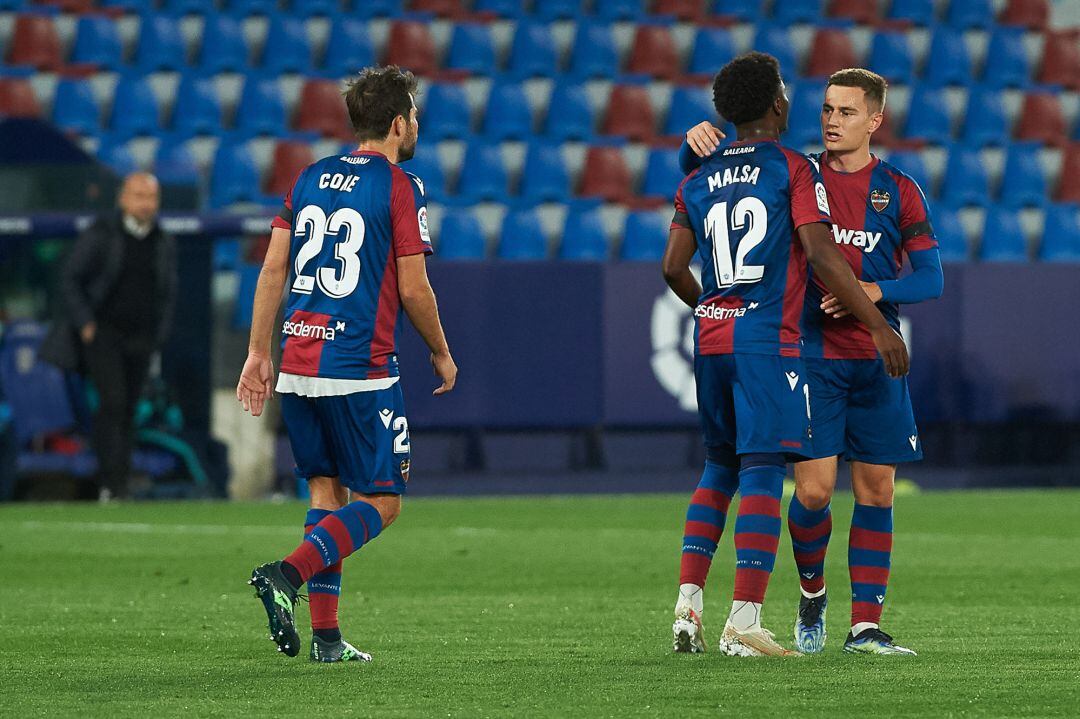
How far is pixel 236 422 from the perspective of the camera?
514 inches

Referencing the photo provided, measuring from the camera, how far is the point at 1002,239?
55.1ft

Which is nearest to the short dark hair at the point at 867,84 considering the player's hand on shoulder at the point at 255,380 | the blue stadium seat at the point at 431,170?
the player's hand on shoulder at the point at 255,380

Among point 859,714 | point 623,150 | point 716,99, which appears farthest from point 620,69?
point 859,714

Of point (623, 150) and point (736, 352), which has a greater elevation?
point (623, 150)

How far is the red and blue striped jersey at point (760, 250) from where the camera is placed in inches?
198

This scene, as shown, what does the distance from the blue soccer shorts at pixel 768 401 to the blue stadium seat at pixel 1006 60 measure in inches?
→ 552

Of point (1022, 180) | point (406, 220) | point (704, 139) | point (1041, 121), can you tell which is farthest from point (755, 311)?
point (1041, 121)

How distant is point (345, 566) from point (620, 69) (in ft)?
33.1

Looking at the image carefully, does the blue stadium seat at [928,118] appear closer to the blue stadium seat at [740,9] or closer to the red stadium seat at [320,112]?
the blue stadium seat at [740,9]

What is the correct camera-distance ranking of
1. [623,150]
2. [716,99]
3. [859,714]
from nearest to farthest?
[859,714] → [716,99] → [623,150]

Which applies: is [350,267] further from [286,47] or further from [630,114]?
[630,114]

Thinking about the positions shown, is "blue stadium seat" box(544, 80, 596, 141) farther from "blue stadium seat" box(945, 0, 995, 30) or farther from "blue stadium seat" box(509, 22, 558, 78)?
"blue stadium seat" box(945, 0, 995, 30)

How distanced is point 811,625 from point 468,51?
12274 millimetres

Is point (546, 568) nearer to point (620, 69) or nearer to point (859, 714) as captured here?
point (859, 714)
